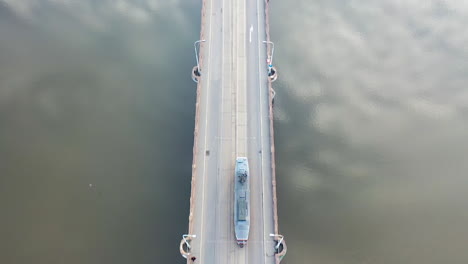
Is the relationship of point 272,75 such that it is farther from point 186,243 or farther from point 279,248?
point 186,243

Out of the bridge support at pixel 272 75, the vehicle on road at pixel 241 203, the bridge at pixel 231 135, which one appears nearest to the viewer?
the vehicle on road at pixel 241 203

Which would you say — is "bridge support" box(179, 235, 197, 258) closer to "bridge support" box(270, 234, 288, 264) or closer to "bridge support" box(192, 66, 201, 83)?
"bridge support" box(270, 234, 288, 264)

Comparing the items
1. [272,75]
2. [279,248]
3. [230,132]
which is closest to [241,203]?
[279,248]

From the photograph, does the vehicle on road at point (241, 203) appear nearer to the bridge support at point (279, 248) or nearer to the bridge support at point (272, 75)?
the bridge support at point (279, 248)

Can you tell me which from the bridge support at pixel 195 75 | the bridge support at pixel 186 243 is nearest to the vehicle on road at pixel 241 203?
the bridge support at pixel 186 243

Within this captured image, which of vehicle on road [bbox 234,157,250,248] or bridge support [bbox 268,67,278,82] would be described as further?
bridge support [bbox 268,67,278,82]

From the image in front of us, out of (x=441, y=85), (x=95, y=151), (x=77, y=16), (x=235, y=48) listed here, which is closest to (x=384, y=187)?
(x=441, y=85)

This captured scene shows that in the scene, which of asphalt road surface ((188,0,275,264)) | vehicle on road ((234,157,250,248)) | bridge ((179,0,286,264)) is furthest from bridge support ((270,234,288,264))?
vehicle on road ((234,157,250,248))
